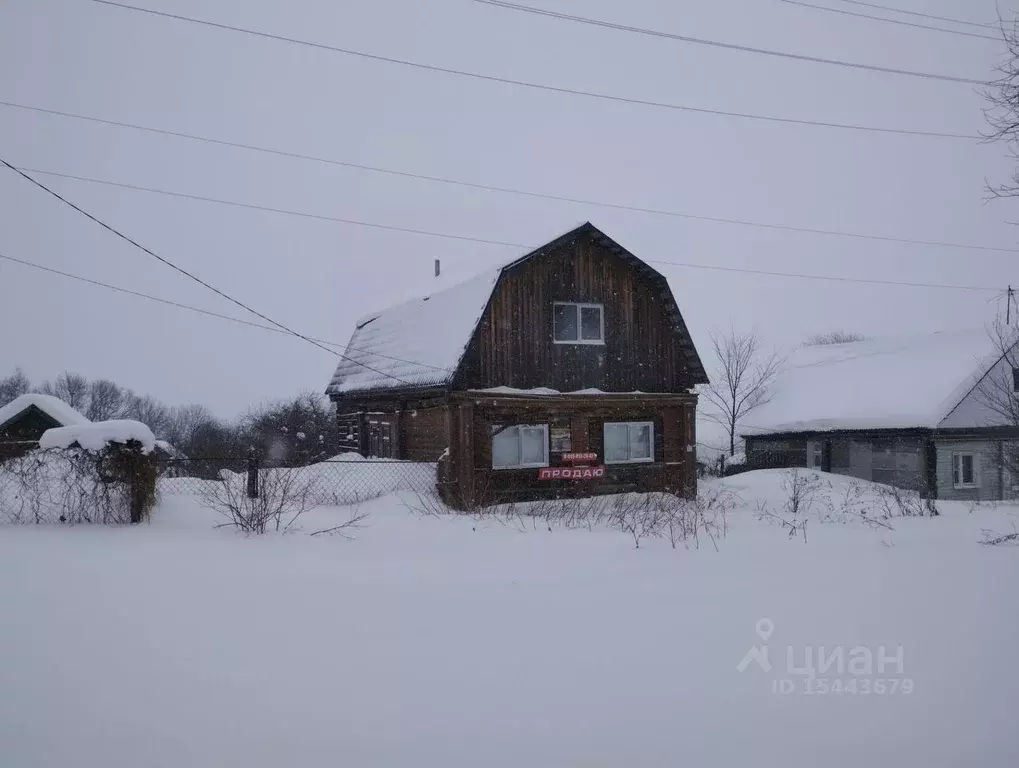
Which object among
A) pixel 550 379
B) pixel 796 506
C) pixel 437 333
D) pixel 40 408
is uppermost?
pixel 437 333

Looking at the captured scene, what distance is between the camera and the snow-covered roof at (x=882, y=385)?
75.4ft

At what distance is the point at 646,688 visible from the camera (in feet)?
12.5

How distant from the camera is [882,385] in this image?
2553 centimetres

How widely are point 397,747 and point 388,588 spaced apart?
7.89 ft

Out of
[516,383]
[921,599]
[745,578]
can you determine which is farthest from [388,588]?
[516,383]

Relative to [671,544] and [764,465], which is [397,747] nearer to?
[671,544]

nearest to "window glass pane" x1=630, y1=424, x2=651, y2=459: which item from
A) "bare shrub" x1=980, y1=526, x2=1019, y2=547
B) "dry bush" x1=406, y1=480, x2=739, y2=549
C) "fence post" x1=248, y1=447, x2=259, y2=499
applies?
"dry bush" x1=406, y1=480, x2=739, y2=549

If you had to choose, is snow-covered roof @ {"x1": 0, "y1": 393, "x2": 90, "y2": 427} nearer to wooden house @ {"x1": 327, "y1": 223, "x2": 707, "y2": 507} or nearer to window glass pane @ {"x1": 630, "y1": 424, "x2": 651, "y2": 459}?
wooden house @ {"x1": 327, "y1": 223, "x2": 707, "y2": 507}

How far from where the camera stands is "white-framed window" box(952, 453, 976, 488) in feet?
74.5

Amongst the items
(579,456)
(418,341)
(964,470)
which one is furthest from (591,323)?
(964,470)

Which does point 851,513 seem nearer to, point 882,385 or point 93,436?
point 93,436

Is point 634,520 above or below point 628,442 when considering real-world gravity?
below

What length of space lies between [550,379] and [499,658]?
1284cm

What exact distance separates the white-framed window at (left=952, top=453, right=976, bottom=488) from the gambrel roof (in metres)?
11.2
